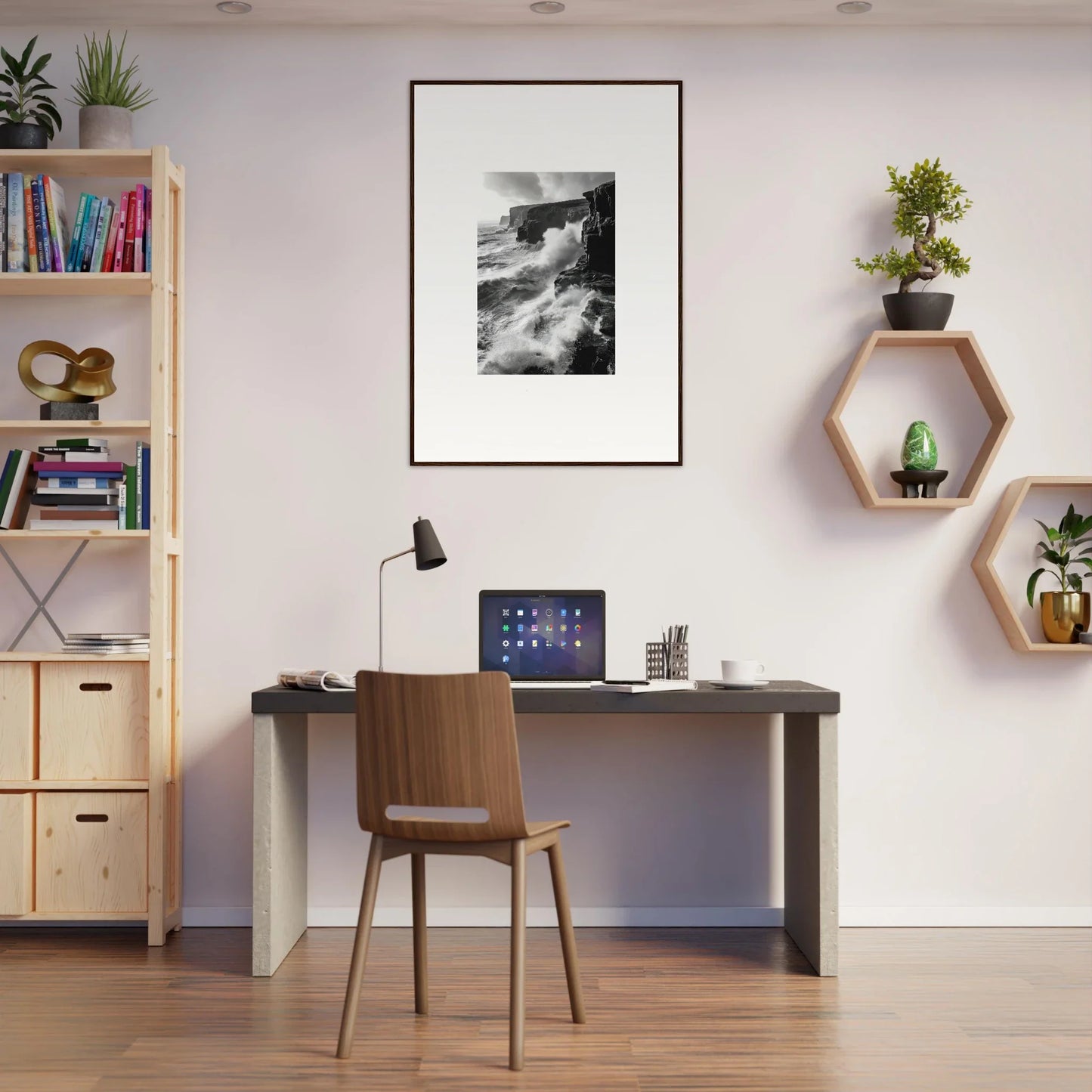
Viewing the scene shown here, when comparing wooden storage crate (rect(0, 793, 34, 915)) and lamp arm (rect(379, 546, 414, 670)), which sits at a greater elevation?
lamp arm (rect(379, 546, 414, 670))

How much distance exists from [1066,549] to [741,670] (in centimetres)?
126

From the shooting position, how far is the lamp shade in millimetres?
3398

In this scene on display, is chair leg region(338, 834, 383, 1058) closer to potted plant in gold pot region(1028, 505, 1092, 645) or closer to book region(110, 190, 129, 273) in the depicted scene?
book region(110, 190, 129, 273)

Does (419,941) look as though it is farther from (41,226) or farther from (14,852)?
(41,226)

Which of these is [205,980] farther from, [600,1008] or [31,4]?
[31,4]

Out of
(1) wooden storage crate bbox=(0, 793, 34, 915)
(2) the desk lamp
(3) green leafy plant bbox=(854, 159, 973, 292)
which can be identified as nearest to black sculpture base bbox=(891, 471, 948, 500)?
(3) green leafy plant bbox=(854, 159, 973, 292)

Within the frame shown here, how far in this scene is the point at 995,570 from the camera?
3.71 meters

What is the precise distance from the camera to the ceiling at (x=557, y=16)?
3.62 meters

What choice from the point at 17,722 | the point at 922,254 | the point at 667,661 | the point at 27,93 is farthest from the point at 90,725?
the point at 922,254

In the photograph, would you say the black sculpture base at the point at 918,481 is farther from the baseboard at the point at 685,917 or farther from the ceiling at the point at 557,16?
the ceiling at the point at 557,16

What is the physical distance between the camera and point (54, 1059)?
2.53 metres

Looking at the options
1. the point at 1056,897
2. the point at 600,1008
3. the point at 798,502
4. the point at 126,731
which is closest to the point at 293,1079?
the point at 600,1008

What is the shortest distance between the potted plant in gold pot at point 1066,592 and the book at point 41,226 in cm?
324

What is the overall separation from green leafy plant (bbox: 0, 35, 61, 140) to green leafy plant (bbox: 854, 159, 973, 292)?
8.54ft
